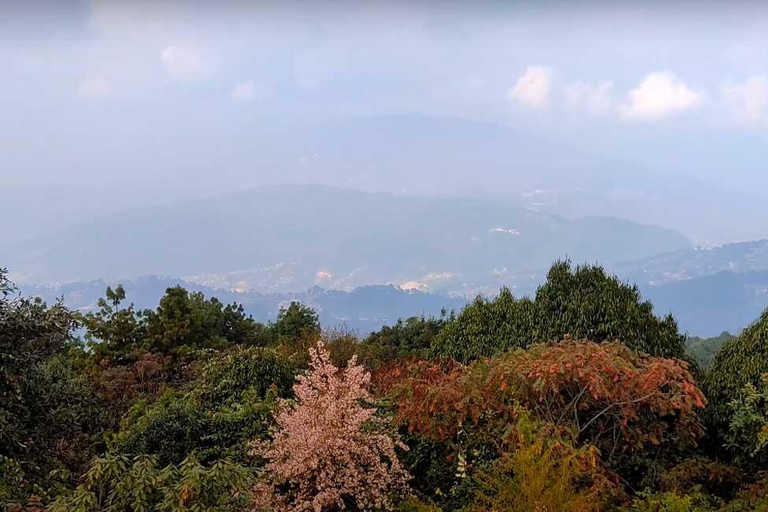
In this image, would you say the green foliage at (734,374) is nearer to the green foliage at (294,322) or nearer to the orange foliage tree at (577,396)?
the orange foliage tree at (577,396)

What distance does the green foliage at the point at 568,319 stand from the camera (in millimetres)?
9625

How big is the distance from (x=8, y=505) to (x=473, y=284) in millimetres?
174675

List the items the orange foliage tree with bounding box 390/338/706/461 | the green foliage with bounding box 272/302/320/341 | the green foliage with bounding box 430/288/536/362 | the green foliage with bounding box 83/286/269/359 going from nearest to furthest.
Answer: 1. the orange foliage tree with bounding box 390/338/706/461
2. the green foliage with bounding box 430/288/536/362
3. the green foliage with bounding box 83/286/269/359
4. the green foliage with bounding box 272/302/320/341

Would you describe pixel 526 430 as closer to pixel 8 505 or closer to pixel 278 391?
pixel 8 505

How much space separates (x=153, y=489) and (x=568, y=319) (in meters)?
7.33

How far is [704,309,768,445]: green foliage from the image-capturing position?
820 cm

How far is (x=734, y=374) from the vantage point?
845 cm

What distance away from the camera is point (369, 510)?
6.88 meters

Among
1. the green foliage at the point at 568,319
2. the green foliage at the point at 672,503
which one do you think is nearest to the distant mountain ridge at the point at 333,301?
the green foliage at the point at 568,319

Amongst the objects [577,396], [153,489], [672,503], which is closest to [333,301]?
[577,396]

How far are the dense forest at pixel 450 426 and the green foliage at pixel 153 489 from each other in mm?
17

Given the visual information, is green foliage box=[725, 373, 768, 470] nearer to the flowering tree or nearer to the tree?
the tree

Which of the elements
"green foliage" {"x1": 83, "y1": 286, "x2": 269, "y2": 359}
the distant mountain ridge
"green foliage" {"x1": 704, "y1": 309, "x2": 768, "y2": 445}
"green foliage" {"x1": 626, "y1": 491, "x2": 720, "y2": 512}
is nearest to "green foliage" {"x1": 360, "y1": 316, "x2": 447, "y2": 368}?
"green foliage" {"x1": 83, "y1": 286, "x2": 269, "y2": 359}

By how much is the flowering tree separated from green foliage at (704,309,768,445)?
471cm
